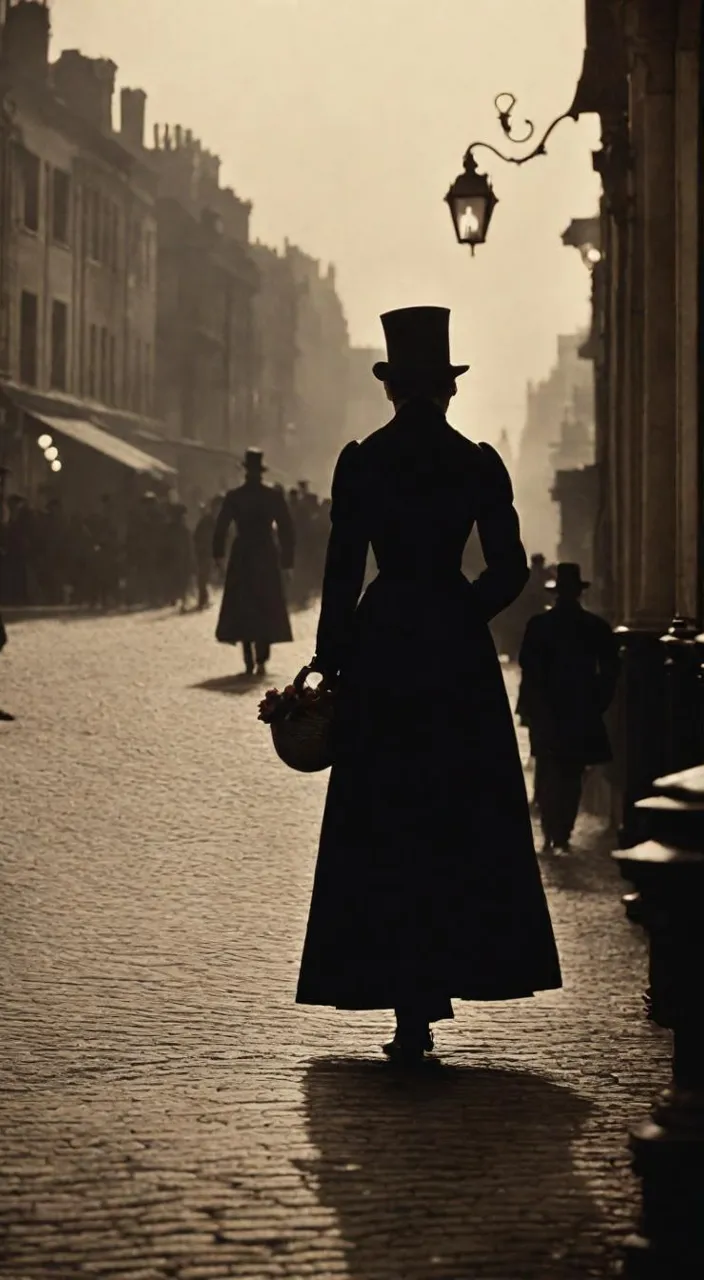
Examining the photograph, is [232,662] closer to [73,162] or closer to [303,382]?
[73,162]

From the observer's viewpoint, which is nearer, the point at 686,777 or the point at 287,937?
the point at 686,777

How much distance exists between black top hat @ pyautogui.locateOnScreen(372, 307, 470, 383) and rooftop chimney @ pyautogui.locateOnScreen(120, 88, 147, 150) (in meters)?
54.7

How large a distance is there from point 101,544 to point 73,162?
15616 millimetres

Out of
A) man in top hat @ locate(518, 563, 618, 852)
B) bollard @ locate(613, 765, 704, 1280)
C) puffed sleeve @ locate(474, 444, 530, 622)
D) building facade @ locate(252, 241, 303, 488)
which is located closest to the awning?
man in top hat @ locate(518, 563, 618, 852)

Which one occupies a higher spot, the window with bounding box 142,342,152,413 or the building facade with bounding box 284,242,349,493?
the building facade with bounding box 284,242,349,493

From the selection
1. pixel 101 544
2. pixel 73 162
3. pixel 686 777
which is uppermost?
pixel 73 162

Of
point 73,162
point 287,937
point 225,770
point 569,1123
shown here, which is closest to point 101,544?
point 73,162

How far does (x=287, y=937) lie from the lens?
8172 millimetres

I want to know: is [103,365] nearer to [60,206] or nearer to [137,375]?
[137,375]

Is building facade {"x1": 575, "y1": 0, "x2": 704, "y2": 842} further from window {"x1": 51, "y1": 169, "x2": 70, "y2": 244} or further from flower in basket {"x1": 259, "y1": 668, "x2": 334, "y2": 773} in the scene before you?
window {"x1": 51, "y1": 169, "x2": 70, "y2": 244}

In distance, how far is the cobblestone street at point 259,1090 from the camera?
4297 millimetres

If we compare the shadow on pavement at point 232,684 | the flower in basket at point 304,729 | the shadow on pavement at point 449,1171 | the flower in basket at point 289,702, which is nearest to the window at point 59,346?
the shadow on pavement at point 232,684

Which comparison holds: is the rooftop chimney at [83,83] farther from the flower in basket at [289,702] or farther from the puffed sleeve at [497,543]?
the puffed sleeve at [497,543]

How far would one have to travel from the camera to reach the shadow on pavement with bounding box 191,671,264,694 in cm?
1848
